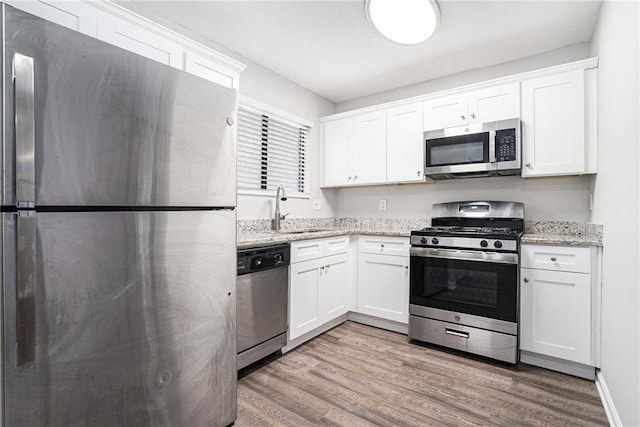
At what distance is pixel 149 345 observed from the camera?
49.4 inches

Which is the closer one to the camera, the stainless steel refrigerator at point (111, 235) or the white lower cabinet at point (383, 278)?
the stainless steel refrigerator at point (111, 235)

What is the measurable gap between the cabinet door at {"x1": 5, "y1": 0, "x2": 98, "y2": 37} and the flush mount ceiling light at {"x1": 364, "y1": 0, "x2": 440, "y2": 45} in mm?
1540

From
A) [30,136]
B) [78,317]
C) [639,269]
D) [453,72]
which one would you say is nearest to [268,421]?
[78,317]

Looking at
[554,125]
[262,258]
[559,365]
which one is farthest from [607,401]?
[262,258]

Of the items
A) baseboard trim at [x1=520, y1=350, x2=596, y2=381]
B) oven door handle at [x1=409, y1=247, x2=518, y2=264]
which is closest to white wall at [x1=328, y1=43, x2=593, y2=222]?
oven door handle at [x1=409, y1=247, x2=518, y2=264]

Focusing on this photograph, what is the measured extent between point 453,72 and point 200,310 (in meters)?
3.08

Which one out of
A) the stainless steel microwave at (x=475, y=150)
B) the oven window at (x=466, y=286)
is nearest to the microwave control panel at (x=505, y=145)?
the stainless steel microwave at (x=475, y=150)

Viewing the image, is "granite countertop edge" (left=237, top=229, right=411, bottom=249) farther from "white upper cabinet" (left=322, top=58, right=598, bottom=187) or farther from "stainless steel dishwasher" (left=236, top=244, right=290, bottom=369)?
"white upper cabinet" (left=322, top=58, right=598, bottom=187)

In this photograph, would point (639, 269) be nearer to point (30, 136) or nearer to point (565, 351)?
point (565, 351)

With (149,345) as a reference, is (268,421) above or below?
below

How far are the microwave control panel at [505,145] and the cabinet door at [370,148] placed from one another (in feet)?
3.39

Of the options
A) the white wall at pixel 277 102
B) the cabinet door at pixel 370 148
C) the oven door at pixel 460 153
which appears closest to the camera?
the white wall at pixel 277 102

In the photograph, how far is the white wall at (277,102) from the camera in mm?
2432

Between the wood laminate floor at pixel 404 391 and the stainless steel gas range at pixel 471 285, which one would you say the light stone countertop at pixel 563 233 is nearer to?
the stainless steel gas range at pixel 471 285
